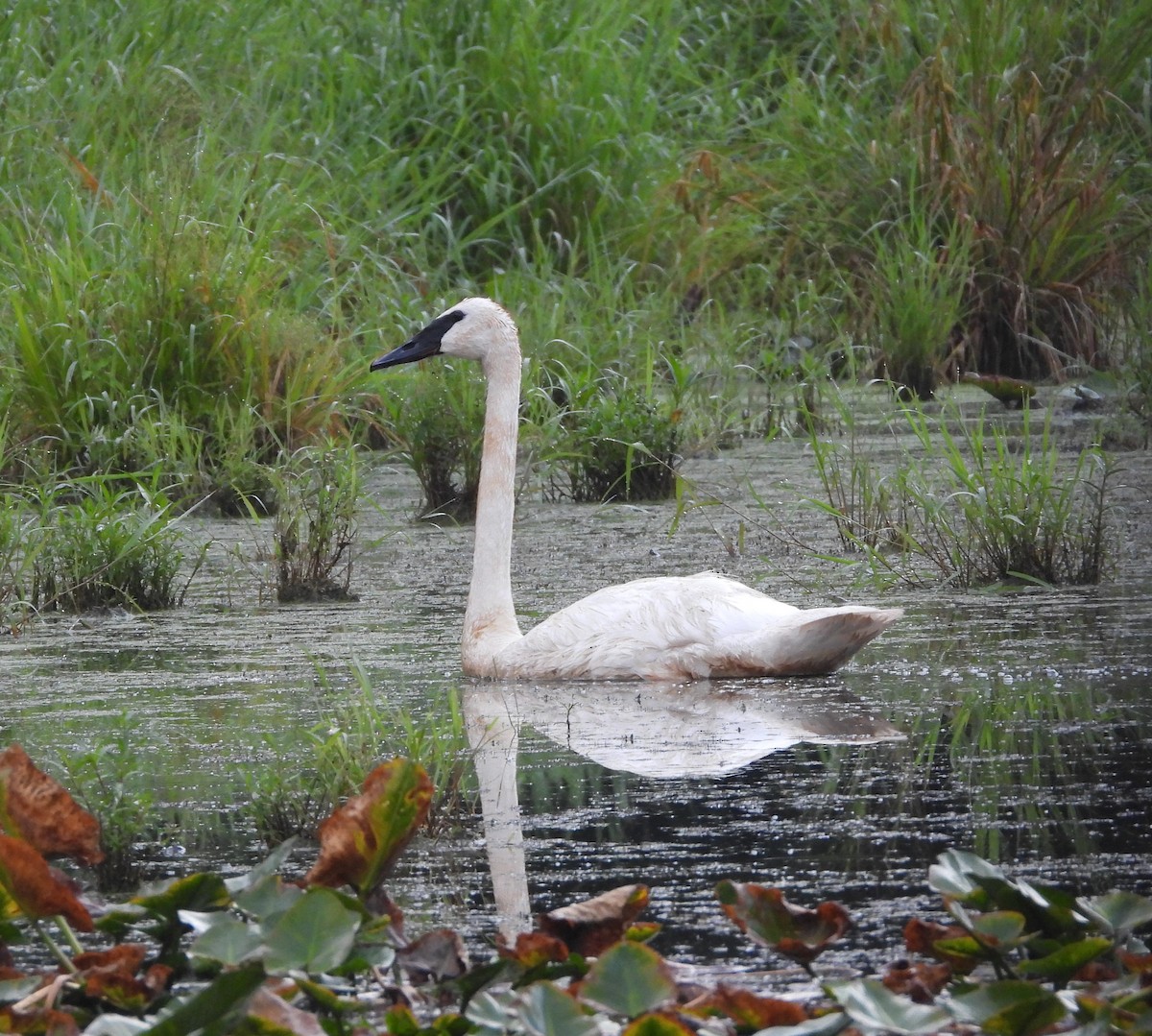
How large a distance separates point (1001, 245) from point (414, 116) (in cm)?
306

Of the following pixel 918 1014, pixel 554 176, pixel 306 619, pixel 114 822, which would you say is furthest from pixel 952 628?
pixel 554 176

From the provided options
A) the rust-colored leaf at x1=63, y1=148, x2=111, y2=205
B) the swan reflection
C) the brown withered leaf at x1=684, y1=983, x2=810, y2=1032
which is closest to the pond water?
the swan reflection

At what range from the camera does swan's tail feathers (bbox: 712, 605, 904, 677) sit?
5.01 metres

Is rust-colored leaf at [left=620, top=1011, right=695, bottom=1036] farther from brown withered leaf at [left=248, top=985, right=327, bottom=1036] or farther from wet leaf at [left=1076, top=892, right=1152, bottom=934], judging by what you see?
wet leaf at [left=1076, top=892, right=1152, bottom=934]

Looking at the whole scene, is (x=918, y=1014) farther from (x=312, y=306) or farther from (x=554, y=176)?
(x=554, y=176)

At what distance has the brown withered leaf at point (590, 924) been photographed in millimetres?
2762

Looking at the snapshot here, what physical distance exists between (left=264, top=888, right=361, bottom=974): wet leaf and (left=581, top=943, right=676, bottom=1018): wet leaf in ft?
1.03

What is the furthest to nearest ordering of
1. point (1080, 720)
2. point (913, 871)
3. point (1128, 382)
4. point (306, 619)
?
point (1128, 382) < point (306, 619) < point (1080, 720) < point (913, 871)

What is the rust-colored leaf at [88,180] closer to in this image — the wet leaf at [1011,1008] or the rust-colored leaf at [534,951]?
the rust-colored leaf at [534,951]

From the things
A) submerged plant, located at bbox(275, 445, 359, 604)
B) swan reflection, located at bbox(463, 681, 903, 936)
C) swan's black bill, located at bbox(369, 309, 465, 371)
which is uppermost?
swan's black bill, located at bbox(369, 309, 465, 371)

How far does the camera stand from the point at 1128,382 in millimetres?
9094

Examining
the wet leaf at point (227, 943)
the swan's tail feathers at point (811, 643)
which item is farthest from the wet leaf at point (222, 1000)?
the swan's tail feathers at point (811, 643)

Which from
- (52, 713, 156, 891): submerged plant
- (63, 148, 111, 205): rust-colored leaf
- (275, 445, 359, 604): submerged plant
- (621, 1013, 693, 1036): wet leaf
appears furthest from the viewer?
(63, 148, 111, 205): rust-colored leaf

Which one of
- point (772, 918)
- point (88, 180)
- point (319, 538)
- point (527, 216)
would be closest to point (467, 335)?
point (319, 538)
